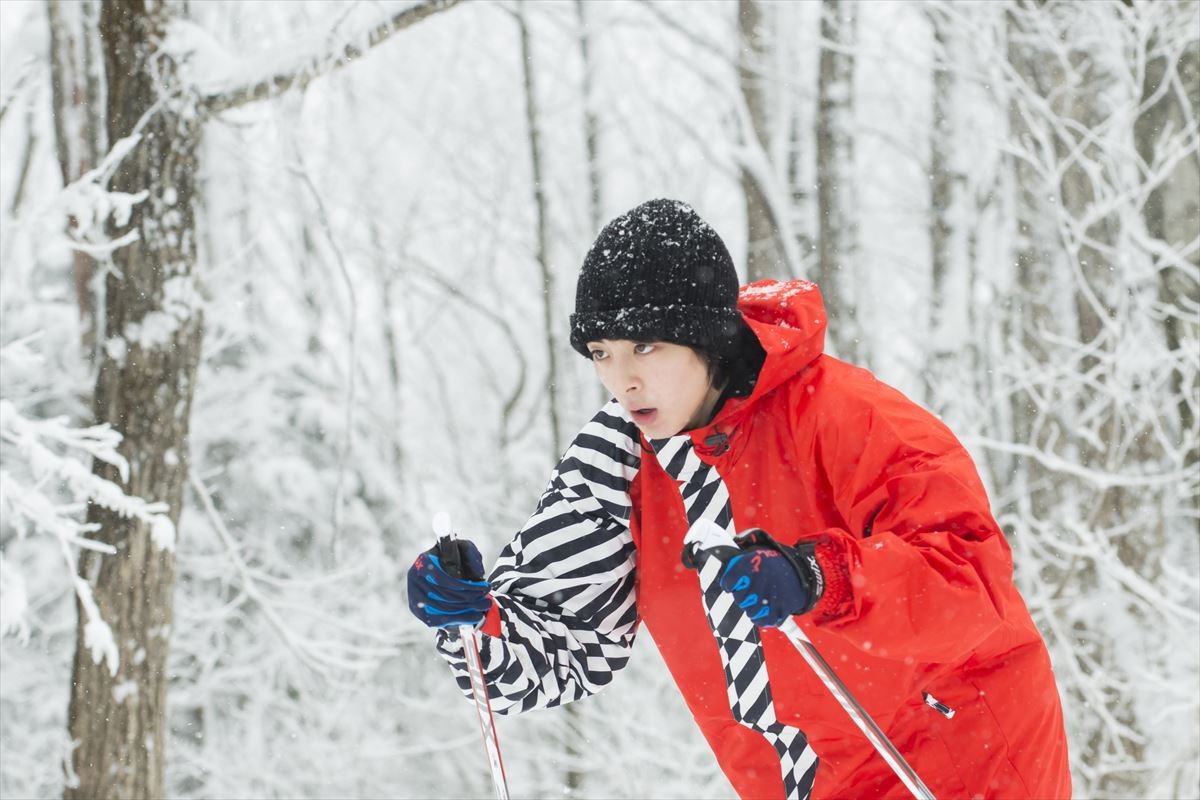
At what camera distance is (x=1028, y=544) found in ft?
24.3

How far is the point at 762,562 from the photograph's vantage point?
1662 mm

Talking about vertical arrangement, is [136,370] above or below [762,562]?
above

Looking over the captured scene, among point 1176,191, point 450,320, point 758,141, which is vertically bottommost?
point 1176,191

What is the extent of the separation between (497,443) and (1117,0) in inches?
350

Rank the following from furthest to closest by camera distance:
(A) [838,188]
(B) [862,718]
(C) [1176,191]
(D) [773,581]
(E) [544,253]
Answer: (E) [544,253]
(A) [838,188]
(C) [1176,191]
(B) [862,718]
(D) [773,581]

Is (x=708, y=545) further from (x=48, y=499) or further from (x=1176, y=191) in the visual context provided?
(x=1176, y=191)

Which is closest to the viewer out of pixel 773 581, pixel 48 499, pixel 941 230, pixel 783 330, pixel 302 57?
pixel 773 581

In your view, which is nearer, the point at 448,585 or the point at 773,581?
the point at 773,581

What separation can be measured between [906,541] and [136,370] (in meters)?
3.28

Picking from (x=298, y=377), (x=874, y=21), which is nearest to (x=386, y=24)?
(x=298, y=377)

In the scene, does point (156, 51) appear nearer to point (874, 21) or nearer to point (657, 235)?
point (657, 235)

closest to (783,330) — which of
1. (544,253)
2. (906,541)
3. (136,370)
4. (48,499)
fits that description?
(906,541)

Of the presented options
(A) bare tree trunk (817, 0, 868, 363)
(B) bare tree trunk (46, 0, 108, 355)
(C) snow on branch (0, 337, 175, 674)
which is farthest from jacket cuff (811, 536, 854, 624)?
(A) bare tree trunk (817, 0, 868, 363)

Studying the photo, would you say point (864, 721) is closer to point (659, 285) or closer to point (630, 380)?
point (630, 380)
